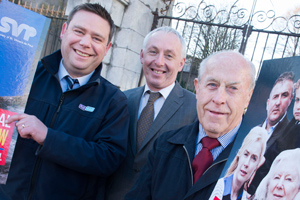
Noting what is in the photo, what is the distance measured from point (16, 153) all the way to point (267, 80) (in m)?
1.55

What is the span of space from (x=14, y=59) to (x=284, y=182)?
4.75 ft

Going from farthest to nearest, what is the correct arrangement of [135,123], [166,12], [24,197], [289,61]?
[166,12]
[135,123]
[24,197]
[289,61]

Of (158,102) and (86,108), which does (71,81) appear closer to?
(86,108)

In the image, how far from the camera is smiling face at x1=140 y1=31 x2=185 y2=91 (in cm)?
234

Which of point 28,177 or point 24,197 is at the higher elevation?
point 28,177

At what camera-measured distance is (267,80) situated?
0.89 meters

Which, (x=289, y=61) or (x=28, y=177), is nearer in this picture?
(x=289, y=61)

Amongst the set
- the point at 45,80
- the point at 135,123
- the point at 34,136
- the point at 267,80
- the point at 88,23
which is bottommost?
the point at 34,136

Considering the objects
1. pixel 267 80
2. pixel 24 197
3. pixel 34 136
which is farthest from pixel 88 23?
pixel 267 80

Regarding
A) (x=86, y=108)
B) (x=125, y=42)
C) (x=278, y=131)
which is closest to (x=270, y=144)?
(x=278, y=131)

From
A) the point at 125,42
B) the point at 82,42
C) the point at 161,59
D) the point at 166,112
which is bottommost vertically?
the point at 166,112

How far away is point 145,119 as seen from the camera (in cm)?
223

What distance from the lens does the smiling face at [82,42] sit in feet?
6.01

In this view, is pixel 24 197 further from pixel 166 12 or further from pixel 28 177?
pixel 166 12
